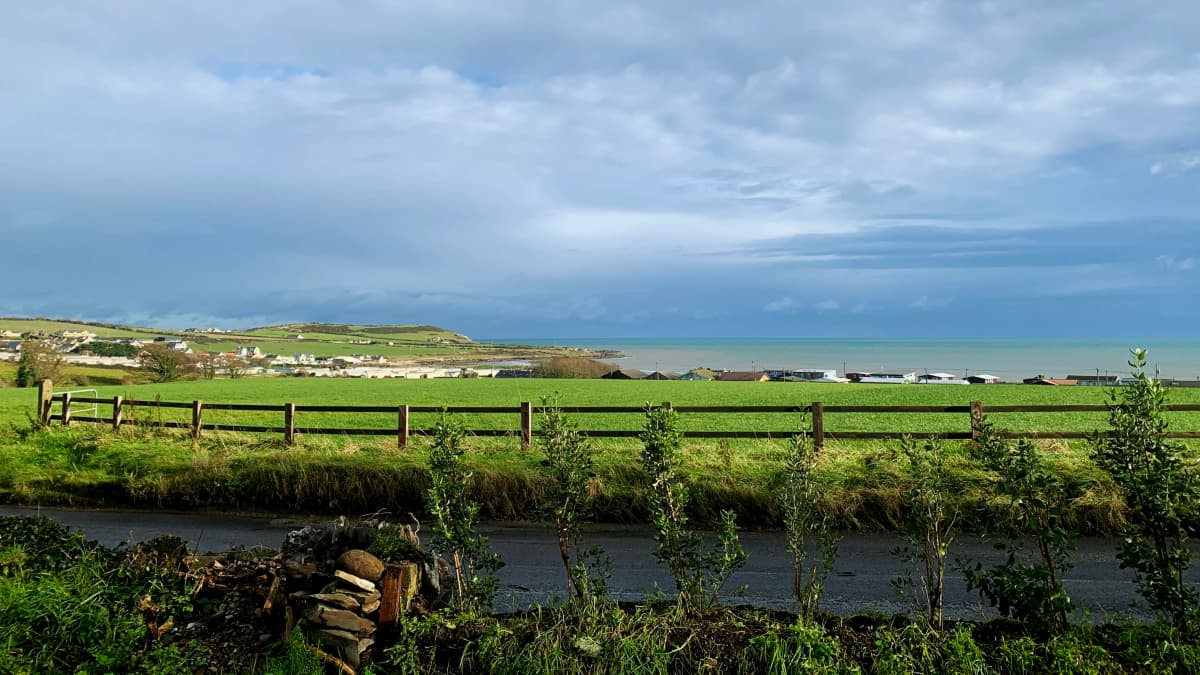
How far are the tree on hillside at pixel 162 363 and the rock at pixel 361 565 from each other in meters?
61.6

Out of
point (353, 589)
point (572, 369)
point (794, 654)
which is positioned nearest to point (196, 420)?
point (353, 589)

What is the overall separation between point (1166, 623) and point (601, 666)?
2.99m

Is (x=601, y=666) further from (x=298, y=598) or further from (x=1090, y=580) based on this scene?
(x=1090, y=580)

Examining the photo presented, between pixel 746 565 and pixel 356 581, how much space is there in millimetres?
4898

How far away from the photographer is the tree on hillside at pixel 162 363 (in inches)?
2287

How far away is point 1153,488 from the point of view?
13.0 feet

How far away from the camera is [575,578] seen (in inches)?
180

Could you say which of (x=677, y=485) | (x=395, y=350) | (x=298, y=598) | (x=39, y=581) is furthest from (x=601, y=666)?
(x=395, y=350)

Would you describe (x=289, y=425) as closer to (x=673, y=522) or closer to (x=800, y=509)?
(x=673, y=522)

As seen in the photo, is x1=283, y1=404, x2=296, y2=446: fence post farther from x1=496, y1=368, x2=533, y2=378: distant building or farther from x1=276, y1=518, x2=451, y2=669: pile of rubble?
x1=496, y1=368, x2=533, y2=378: distant building

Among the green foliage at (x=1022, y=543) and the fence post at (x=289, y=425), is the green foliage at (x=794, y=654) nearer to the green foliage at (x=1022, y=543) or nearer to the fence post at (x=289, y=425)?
the green foliage at (x=1022, y=543)

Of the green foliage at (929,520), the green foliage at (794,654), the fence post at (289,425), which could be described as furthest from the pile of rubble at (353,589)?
the fence post at (289,425)

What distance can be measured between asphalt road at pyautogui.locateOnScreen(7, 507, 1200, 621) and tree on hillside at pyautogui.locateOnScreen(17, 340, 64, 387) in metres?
49.2

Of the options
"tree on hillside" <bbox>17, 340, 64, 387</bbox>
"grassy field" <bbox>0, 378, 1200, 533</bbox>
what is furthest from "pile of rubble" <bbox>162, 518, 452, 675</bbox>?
"tree on hillside" <bbox>17, 340, 64, 387</bbox>
